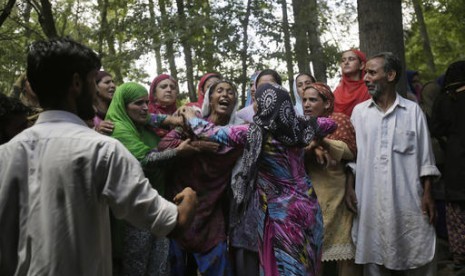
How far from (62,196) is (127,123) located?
2.06 m

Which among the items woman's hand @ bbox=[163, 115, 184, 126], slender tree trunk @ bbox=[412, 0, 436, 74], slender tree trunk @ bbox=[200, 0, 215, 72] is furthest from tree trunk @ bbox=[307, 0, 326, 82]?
woman's hand @ bbox=[163, 115, 184, 126]

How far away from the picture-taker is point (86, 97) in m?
2.16

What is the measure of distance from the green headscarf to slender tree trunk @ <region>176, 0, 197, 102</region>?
5297mm

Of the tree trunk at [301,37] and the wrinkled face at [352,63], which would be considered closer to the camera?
the wrinkled face at [352,63]

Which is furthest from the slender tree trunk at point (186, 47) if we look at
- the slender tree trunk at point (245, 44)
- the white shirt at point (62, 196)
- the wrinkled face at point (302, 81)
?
the white shirt at point (62, 196)

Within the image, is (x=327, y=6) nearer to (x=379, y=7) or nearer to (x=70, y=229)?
(x=379, y=7)

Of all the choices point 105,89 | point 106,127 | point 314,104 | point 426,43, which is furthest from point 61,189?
point 426,43

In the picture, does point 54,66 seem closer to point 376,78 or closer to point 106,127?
point 106,127

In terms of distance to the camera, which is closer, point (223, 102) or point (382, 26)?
point (223, 102)

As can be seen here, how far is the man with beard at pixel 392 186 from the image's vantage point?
4250mm

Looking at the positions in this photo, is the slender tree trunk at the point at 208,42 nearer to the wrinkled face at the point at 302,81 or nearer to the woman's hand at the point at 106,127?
the wrinkled face at the point at 302,81

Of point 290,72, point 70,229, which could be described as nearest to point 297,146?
point 70,229

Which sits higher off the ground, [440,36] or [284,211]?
[440,36]

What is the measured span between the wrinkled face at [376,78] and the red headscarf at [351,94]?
71cm
